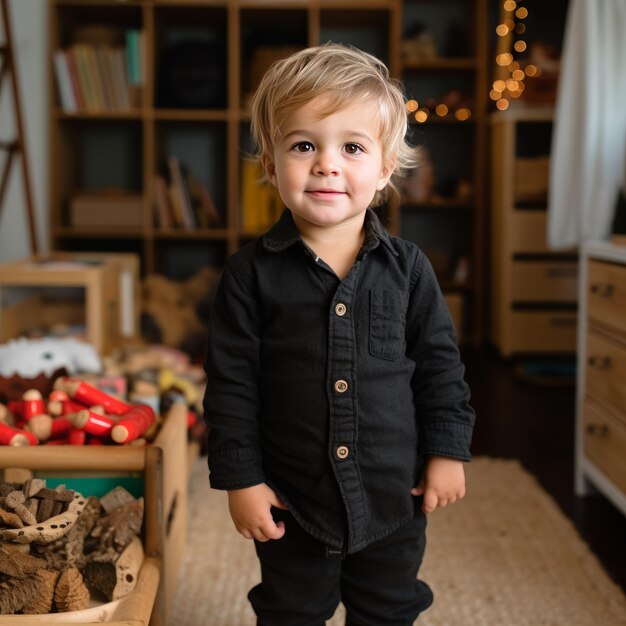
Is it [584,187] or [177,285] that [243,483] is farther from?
[177,285]

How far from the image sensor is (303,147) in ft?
3.10

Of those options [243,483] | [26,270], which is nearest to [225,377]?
[243,483]

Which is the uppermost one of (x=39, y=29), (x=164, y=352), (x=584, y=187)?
(x=39, y=29)

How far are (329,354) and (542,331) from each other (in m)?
2.94

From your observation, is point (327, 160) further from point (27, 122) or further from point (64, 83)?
point (64, 83)

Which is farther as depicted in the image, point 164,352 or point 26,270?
point 164,352

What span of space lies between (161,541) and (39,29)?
2.92 m

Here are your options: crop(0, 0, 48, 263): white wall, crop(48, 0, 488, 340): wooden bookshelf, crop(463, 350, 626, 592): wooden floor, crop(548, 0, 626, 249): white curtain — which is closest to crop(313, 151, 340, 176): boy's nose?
crop(463, 350, 626, 592): wooden floor

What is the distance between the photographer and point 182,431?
5.03 feet

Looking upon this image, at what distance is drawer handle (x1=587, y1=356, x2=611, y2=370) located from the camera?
1870mm

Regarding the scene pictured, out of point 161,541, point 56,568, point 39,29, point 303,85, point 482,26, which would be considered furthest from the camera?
point 482,26

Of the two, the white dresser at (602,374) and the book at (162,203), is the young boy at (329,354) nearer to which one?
the white dresser at (602,374)

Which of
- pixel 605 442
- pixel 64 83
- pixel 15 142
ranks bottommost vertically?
pixel 605 442

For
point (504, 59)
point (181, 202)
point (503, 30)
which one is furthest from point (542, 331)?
point (181, 202)
